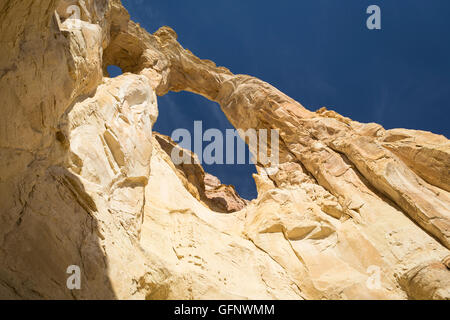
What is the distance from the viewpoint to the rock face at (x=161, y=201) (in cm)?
366

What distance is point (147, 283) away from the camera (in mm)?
4895

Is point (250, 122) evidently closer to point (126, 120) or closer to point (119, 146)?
point (126, 120)

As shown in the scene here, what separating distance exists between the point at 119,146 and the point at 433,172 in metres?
10.2

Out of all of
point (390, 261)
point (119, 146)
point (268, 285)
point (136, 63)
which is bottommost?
point (268, 285)

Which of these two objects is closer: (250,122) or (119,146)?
(119,146)

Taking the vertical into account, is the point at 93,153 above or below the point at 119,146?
below

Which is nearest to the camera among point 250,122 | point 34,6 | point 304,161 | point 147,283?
point 34,6

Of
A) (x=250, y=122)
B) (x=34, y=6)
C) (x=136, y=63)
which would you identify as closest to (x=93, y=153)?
(x=34, y=6)

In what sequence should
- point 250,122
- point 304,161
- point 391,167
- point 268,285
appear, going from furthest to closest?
1. point 250,122
2. point 304,161
3. point 391,167
4. point 268,285

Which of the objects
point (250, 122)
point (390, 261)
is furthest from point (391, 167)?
point (250, 122)

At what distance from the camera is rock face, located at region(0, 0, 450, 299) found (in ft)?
12.0

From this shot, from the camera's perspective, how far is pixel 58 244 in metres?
3.88

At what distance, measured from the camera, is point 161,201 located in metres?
8.53

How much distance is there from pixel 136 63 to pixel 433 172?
14.8m
